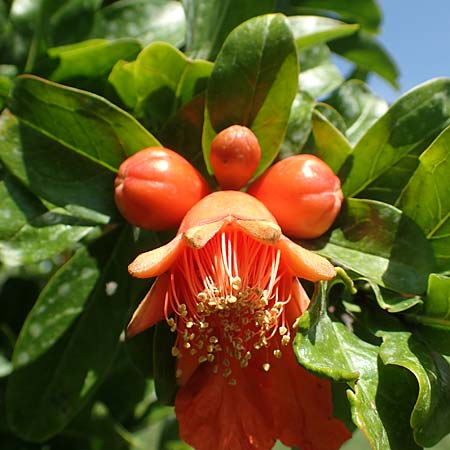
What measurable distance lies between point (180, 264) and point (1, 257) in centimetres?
41

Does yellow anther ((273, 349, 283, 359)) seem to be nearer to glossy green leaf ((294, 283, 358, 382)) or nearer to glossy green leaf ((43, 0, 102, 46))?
glossy green leaf ((294, 283, 358, 382))

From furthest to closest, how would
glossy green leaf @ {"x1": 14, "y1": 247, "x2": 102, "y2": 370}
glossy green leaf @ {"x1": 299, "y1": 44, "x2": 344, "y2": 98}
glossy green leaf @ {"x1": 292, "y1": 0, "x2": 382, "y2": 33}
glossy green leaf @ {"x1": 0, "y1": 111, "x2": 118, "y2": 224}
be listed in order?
glossy green leaf @ {"x1": 292, "y1": 0, "x2": 382, "y2": 33}, glossy green leaf @ {"x1": 299, "y1": 44, "x2": 344, "y2": 98}, glossy green leaf @ {"x1": 14, "y1": 247, "x2": 102, "y2": 370}, glossy green leaf @ {"x1": 0, "y1": 111, "x2": 118, "y2": 224}

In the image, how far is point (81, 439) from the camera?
2.41 m

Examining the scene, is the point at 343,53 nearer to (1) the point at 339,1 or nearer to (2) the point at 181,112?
(1) the point at 339,1

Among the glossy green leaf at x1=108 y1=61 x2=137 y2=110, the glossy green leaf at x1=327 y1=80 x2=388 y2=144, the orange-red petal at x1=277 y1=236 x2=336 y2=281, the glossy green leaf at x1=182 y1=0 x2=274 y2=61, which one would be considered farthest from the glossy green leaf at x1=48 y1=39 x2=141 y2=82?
the orange-red petal at x1=277 y1=236 x2=336 y2=281

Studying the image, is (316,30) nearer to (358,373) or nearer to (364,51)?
(364,51)

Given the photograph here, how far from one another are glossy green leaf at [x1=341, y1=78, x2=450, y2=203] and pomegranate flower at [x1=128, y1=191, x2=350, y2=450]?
33 cm

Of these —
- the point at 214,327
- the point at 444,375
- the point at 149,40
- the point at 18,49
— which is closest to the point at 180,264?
the point at 214,327

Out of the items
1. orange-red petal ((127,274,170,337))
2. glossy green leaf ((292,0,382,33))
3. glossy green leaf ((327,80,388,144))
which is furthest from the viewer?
glossy green leaf ((292,0,382,33))

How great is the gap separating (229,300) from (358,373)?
0.27 meters

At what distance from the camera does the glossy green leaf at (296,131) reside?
58.7 inches

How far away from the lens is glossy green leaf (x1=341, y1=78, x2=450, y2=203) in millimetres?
1439

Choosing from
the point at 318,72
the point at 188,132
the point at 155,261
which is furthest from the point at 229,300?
the point at 318,72

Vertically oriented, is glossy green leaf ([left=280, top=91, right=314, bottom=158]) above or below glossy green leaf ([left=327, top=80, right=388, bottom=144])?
above
